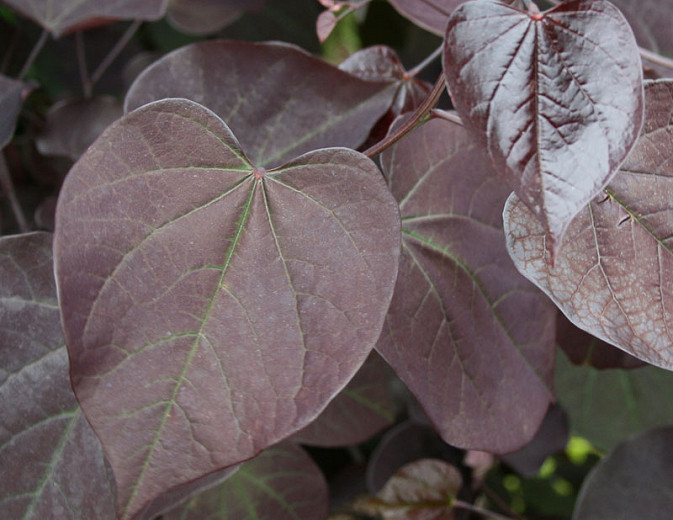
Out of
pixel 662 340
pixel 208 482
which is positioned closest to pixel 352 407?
pixel 208 482

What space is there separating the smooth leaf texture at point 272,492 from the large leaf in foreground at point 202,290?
291mm

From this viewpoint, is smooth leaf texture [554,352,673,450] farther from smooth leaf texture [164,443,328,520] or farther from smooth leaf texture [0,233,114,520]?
smooth leaf texture [0,233,114,520]

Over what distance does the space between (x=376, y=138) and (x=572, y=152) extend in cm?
22

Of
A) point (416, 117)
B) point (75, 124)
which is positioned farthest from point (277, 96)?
point (75, 124)

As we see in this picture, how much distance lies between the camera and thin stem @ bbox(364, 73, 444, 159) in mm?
346

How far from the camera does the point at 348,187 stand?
13.3 inches

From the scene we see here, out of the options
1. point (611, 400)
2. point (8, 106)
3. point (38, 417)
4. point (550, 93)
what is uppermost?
point (550, 93)

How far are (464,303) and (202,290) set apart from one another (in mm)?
187

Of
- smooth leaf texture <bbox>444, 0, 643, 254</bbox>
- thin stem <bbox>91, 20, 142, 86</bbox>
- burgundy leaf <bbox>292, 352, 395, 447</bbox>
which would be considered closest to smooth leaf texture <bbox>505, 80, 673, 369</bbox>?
smooth leaf texture <bbox>444, 0, 643, 254</bbox>

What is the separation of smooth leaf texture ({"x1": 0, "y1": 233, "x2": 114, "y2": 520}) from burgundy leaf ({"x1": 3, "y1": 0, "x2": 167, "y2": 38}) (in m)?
0.27

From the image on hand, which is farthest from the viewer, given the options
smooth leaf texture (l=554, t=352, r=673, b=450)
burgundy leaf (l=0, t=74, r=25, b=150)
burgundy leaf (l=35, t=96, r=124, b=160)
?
smooth leaf texture (l=554, t=352, r=673, b=450)

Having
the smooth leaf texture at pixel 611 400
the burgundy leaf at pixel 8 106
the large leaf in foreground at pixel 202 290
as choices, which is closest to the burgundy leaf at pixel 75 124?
the burgundy leaf at pixel 8 106

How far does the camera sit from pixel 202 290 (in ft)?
1.05

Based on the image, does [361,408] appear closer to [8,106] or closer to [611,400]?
[611,400]
